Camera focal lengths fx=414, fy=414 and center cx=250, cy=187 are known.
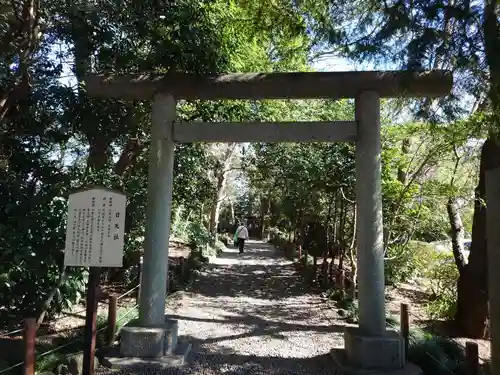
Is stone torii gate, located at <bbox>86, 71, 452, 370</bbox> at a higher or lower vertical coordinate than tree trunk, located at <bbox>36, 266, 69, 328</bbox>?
higher

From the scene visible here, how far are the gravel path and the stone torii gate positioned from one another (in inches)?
26.2

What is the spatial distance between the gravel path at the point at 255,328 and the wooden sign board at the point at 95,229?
6.02 feet

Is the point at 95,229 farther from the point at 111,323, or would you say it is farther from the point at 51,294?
the point at 51,294

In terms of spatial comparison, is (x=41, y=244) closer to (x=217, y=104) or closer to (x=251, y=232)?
(x=217, y=104)

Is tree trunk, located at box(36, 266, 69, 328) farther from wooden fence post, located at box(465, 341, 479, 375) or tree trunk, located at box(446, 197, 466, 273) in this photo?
tree trunk, located at box(446, 197, 466, 273)

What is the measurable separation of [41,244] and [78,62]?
9.58 ft

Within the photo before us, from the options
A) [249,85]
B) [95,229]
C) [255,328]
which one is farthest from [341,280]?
[95,229]

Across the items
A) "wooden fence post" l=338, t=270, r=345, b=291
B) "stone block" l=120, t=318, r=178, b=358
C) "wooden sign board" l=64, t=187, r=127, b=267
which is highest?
"wooden sign board" l=64, t=187, r=127, b=267

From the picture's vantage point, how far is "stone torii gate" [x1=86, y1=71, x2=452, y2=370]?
5.45 metres

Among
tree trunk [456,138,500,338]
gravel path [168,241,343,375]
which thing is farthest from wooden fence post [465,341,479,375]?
tree trunk [456,138,500,338]

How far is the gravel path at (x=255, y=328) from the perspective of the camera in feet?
18.8

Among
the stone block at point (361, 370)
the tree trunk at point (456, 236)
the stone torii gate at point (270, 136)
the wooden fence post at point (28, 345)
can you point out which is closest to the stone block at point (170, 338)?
the stone torii gate at point (270, 136)

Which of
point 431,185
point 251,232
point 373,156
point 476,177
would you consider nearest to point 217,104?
point 373,156

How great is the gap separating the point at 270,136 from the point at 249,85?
30.7 inches
